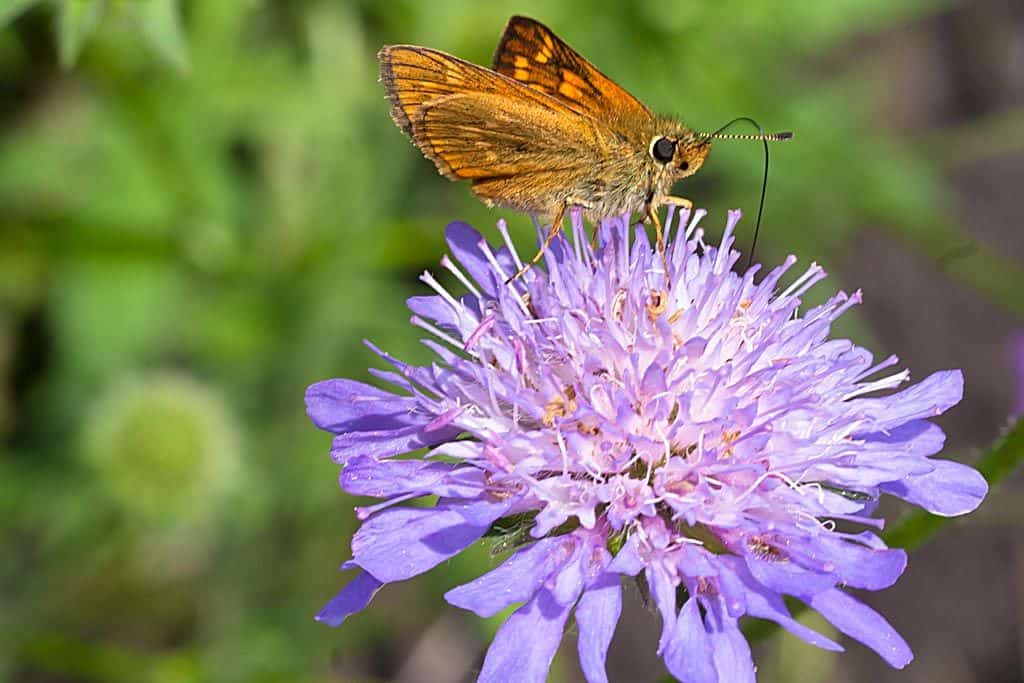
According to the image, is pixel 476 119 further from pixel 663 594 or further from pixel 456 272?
pixel 663 594

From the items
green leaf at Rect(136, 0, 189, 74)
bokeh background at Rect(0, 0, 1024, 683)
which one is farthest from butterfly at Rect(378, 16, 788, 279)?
bokeh background at Rect(0, 0, 1024, 683)

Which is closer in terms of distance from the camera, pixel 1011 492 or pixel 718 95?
pixel 718 95

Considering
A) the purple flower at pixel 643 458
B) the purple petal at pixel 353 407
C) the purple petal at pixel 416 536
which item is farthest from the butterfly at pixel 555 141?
the purple petal at pixel 416 536

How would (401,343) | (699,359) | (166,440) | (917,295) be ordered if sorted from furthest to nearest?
(917,295) < (401,343) < (166,440) < (699,359)

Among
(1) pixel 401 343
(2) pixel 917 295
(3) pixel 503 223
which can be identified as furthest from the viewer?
(2) pixel 917 295

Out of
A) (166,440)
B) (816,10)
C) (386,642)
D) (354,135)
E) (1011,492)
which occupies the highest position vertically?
(816,10)

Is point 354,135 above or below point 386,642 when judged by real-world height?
above

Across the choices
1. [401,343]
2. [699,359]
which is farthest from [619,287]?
[401,343]

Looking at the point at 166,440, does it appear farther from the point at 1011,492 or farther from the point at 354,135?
the point at 1011,492
